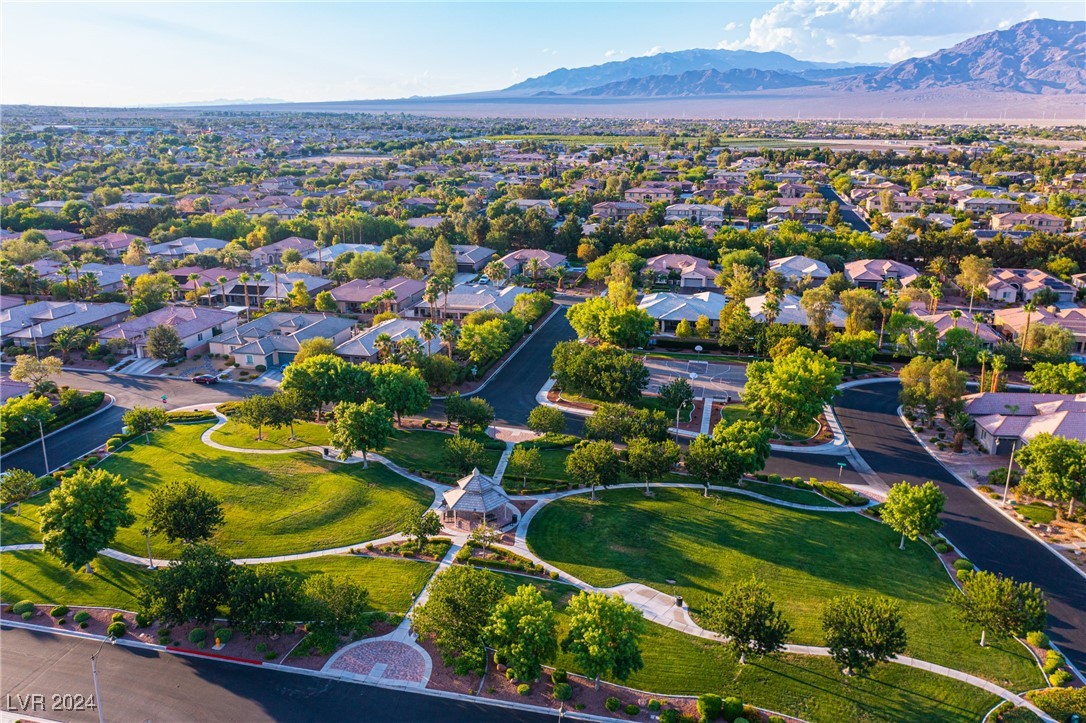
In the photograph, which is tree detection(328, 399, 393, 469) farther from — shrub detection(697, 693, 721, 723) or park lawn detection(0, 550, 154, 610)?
shrub detection(697, 693, 721, 723)

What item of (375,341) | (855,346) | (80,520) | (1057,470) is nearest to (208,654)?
(80,520)

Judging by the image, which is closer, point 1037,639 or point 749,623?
point 749,623

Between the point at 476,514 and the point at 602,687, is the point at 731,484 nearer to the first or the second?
the point at 476,514

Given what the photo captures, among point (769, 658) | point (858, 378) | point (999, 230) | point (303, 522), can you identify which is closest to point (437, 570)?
point (303, 522)

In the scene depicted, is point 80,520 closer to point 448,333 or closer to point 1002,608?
point 448,333

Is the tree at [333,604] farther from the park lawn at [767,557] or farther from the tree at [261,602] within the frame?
the park lawn at [767,557]

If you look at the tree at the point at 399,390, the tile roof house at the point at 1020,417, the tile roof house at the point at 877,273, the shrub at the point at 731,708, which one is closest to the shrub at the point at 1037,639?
the shrub at the point at 731,708
